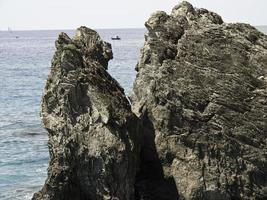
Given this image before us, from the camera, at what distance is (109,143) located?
Answer: 16.5m

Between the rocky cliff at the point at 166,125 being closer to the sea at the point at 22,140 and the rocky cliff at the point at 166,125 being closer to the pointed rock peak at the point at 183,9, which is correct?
the pointed rock peak at the point at 183,9

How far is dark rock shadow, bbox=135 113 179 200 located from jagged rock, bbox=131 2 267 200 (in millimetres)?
30

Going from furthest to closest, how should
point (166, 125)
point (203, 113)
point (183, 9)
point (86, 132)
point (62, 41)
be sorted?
point (183, 9), point (62, 41), point (166, 125), point (203, 113), point (86, 132)

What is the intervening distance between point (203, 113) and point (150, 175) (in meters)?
2.78

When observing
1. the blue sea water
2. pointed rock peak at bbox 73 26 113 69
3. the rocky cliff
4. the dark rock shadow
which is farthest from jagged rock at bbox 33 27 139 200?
the blue sea water

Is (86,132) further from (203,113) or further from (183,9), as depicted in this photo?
(183,9)

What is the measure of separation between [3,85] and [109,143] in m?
53.3

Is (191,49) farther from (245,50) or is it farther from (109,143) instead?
(109,143)

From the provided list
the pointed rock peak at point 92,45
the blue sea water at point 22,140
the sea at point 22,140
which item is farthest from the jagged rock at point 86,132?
the blue sea water at point 22,140

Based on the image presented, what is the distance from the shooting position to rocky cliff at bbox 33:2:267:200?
16.8m

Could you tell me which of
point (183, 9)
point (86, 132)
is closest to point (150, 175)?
point (86, 132)

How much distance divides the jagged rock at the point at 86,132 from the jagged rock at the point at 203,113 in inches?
39.3

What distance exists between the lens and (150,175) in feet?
61.0

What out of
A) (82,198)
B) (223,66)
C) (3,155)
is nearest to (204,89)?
(223,66)
